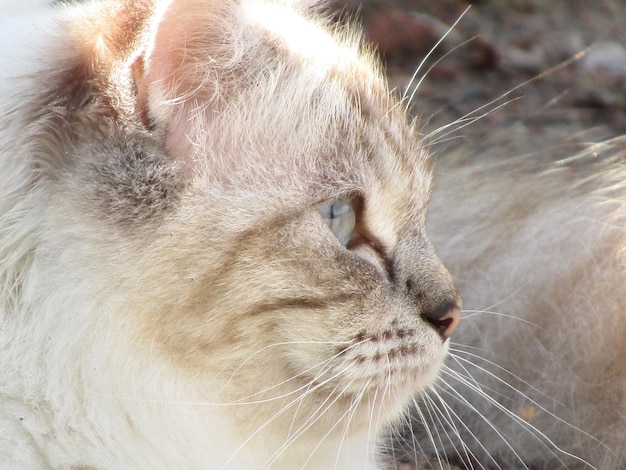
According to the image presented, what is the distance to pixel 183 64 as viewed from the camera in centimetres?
142

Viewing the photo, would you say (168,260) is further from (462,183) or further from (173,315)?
(462,183)

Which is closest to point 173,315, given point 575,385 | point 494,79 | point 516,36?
point 575,385

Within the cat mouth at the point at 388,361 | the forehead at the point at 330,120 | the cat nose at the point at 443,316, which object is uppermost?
the forehead at the point at 330,120

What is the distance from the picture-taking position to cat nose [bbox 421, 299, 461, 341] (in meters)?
1.66

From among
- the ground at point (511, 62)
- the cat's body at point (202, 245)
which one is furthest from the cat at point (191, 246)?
the ground at point (511, 62)

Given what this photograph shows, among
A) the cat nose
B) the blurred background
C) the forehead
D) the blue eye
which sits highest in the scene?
the blurred background

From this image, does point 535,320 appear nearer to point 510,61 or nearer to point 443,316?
point 443,316

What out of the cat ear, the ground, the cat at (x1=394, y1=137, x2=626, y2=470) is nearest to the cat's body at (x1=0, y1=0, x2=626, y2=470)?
the cat ear

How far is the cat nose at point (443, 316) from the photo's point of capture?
1.66 meters

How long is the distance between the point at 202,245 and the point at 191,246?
0.02 metres

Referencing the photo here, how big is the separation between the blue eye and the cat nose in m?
0.22

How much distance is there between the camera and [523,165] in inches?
105

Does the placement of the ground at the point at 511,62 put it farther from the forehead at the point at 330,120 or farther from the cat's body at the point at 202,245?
the cat's body at the point at 202,245

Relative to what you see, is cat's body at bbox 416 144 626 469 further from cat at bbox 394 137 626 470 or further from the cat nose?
the cat nose
